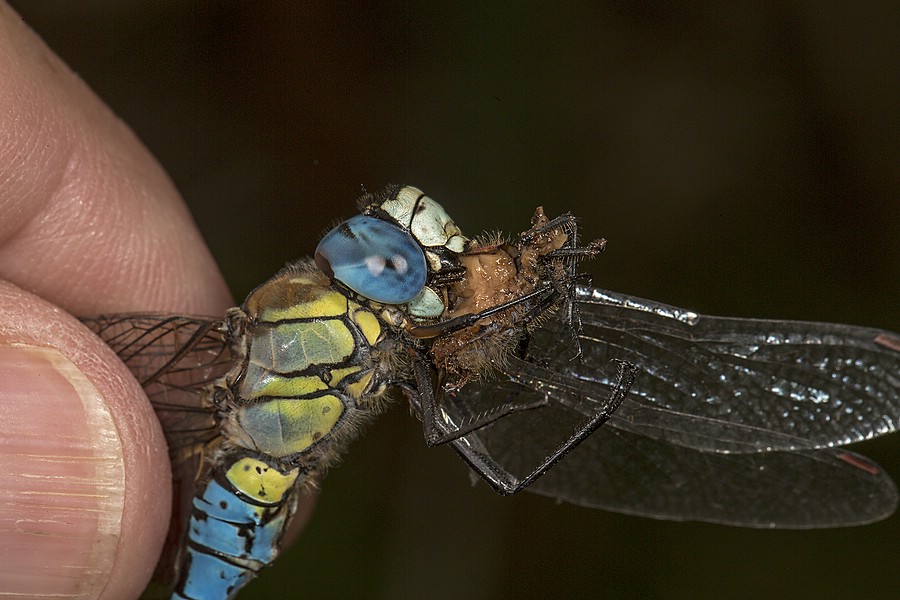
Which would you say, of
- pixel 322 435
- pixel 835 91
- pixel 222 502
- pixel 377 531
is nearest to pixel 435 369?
pixel 322 435

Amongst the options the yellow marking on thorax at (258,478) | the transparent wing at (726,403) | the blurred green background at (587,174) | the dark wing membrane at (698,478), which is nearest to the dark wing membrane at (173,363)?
the yellow marking on thorax at (258,478)

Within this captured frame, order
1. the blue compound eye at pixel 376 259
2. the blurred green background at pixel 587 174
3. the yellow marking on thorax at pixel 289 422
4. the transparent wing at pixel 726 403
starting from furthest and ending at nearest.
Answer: the blurred green background at pixel 587 174
the transparent wing at pixel 726 403
the yellow marking on thorax at pixel 289 422
the blue compound eye at pixel 376 259

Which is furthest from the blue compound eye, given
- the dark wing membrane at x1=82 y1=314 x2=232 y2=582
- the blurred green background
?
the blurred green background

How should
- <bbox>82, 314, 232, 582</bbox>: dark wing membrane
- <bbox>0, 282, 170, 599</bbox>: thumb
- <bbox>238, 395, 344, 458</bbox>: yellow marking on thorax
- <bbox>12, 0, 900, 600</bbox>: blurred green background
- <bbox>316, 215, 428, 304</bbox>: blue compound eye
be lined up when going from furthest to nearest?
<bbox>12, 0, 900, 600</bbox>: blurred green background → <bbox>82, 314, 232, 582</bbox>: dark wing membrane → <bbox>238, 395, 344, 458</bbox>: yellow marking on thorax → <bbox>0, 282, 170, 599</bbox>: thumb → <bbox>316, 215, 428, 304</bbox>: blue compound eye

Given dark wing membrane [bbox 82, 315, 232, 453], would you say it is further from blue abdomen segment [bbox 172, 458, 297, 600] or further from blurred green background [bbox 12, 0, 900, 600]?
blurred green background [bbox 12, 0, 900, 600]

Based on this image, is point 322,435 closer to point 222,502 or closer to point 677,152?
point 222,502

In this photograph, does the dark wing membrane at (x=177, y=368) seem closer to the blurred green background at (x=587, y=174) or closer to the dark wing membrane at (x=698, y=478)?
the dark wing membrane at (x=698, y=478)

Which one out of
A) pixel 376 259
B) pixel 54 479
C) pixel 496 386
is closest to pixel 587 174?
pixel 496 386
